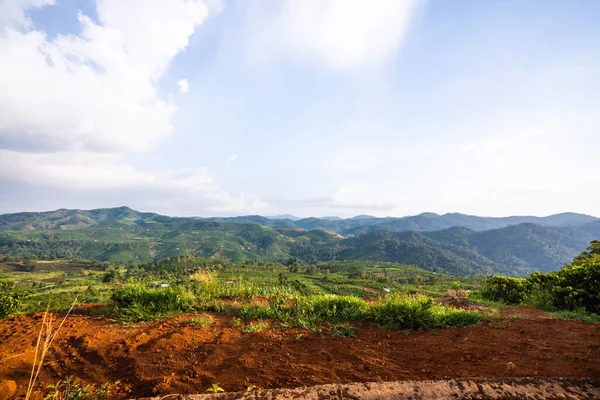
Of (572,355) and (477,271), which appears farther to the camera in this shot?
(477,271)

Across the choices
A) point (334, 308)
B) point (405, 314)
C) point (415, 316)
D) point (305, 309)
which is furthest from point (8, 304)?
point (415, 316)

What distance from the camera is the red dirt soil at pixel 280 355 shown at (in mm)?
3205

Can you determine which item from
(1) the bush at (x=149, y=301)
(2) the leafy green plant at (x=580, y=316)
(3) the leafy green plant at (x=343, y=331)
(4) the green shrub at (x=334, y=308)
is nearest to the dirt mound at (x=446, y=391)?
(3) the leafy green plant at (x=343, y=331)

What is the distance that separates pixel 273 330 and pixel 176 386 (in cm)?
210

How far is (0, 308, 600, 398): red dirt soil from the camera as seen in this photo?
3205 mm

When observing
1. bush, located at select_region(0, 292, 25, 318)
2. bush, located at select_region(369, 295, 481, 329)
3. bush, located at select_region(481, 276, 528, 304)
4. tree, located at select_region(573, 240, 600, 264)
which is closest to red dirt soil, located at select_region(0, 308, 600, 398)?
bush, located at select_region(369, 295, 481, 329)

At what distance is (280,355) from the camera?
387cm

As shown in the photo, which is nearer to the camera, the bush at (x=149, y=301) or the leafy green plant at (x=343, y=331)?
the leafy green plant at (x=343, y=331)

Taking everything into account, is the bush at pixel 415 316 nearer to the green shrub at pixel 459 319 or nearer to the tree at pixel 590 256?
the green shrub at pixel 459 319

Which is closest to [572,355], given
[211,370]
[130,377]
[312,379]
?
[312,379]

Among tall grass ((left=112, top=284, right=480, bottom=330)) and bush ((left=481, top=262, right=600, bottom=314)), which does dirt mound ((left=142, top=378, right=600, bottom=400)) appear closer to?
tall grass ((left=112, top=284, right=480, bottom=330))

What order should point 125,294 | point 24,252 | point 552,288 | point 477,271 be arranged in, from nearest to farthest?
point 125,294, point 552,288, point 477,271, point 24,252

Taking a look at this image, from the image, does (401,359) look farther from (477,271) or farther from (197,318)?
(477,271)

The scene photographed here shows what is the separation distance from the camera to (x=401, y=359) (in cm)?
381
